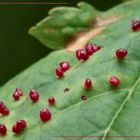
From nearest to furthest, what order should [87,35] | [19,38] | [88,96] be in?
[88,96]
[87,35]
[19,38]

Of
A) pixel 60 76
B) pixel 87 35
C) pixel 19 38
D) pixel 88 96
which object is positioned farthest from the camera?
pixel 19 38

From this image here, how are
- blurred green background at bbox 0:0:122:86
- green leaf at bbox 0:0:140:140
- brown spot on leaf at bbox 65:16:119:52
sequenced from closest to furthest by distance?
green leaf at bbox 0:0:140:140, brown spot on leaf at bbox 65:16:119:52, blurred green background at bbox 0:0:122:86

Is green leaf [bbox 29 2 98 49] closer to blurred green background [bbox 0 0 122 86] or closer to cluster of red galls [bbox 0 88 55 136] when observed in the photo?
cluster of red galls [bbox 0 88 55 136]

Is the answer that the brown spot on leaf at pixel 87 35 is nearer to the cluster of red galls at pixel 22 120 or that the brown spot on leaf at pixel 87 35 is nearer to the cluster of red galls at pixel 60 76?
the cluster of red galls at pixel 60 76

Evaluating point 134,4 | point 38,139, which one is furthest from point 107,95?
point 134,4

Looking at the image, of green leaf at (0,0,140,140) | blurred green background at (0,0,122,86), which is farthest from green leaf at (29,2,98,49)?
blurred green background at (0,0,122,86)

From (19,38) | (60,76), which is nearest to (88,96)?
(60,76)

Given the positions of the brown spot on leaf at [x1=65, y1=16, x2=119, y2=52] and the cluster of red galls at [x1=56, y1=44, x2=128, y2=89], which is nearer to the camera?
the cluster of red galls at [x1=56, y1=44, x2=128, y2=89]

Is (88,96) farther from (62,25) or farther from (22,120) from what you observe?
(62,25)
